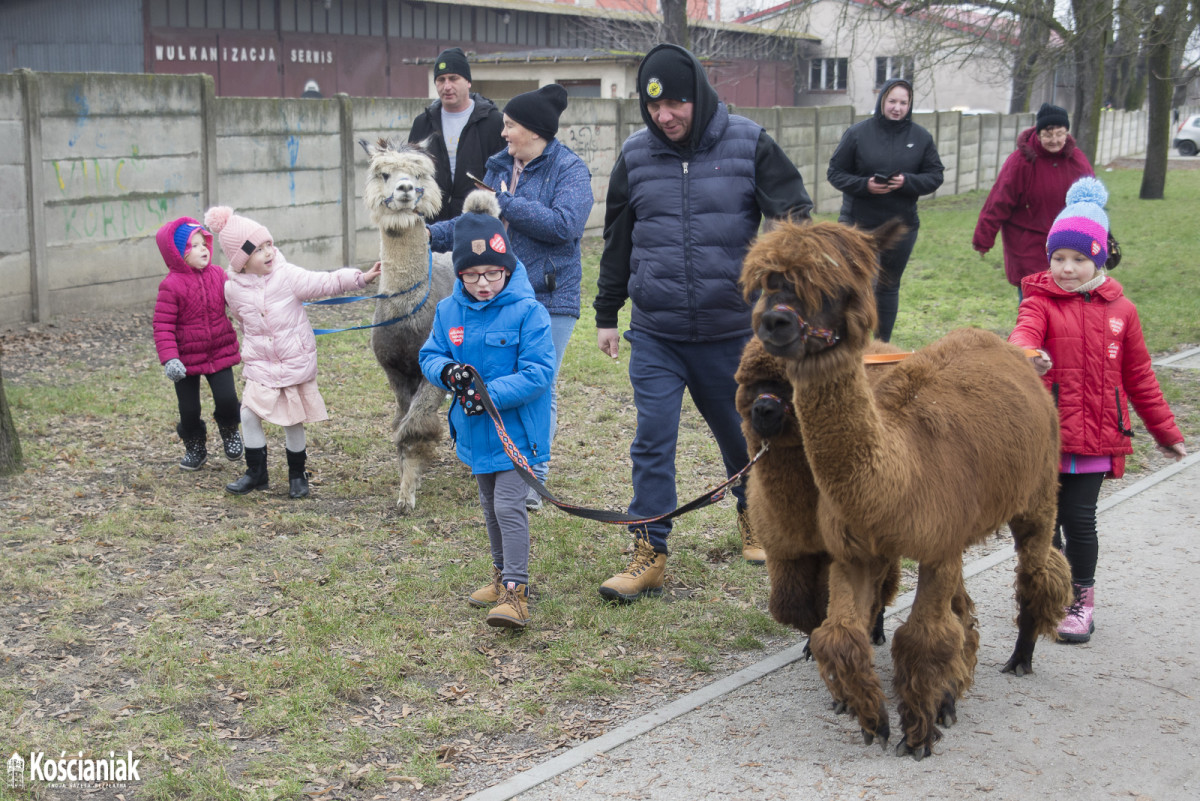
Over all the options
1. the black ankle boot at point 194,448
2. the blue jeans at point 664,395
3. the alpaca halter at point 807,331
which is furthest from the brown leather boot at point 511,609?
the black ankle boot at point 194,448

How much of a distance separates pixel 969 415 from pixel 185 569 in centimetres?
362

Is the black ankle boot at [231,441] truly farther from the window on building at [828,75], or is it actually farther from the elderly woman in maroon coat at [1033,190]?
the window on building at [828,75]

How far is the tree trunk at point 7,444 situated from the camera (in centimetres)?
635

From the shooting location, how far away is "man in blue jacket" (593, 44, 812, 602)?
4711 millimetres

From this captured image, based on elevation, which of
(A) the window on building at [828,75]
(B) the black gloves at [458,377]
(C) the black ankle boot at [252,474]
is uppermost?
(A) the window on building at [828,75]

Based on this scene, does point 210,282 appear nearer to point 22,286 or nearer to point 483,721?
point 483,721

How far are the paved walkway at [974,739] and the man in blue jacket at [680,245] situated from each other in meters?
1.06

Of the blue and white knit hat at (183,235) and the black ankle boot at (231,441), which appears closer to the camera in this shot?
the blue and white knit hat at (183,235)

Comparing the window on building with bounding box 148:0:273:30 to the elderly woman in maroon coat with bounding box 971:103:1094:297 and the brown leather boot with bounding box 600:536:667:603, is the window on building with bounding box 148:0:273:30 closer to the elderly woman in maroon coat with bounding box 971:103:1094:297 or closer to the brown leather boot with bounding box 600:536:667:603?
the elderly woman in maroon coat with bounding box 971:103:1094:297

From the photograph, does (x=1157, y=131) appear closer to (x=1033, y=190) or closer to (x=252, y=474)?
(x=1033, y=190)

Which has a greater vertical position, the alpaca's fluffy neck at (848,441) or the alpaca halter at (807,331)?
the alpaca halter at (807,331)

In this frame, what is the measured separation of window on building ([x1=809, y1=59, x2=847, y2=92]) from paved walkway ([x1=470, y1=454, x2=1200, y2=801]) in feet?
160

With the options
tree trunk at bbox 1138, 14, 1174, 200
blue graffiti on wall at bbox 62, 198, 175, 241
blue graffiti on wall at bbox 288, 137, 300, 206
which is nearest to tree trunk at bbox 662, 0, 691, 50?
tree trunk at bbox 1138, 14, 1174, 200

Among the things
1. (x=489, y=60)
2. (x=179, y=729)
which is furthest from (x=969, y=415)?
(x=489, y=60)
